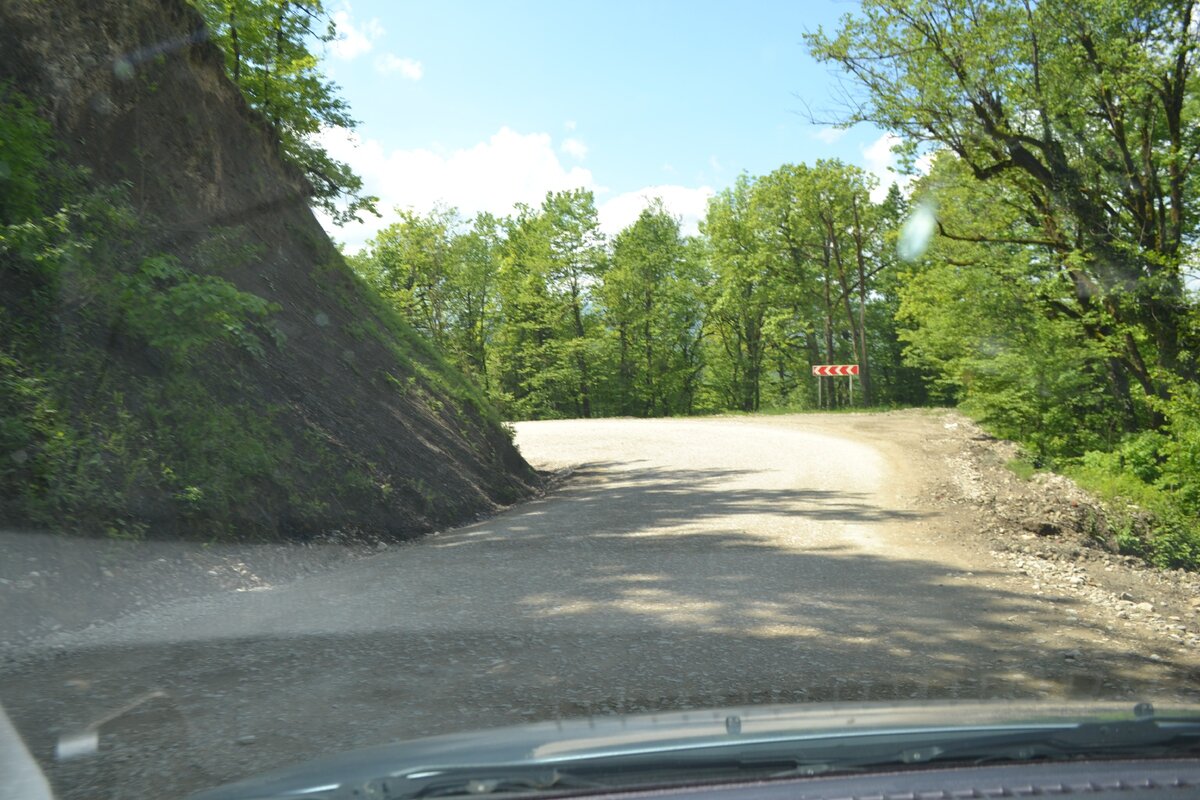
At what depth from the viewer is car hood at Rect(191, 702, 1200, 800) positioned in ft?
7.41

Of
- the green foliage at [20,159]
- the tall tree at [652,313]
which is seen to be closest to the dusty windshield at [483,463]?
the green foliage at [20,159]

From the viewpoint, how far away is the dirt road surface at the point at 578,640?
4.72m

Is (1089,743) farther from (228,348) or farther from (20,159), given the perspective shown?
(228,348)

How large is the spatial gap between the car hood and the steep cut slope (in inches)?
246

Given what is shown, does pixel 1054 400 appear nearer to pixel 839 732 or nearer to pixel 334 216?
pixel 334 216

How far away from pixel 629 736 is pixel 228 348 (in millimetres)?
10215

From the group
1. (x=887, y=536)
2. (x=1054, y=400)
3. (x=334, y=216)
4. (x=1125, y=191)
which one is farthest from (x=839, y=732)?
(x=1054, y=400)

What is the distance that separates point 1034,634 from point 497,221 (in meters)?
57.5

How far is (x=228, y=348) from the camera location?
1148cm

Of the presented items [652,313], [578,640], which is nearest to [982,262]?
[578,640]

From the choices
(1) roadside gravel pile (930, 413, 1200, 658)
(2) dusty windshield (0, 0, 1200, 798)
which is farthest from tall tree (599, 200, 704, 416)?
(1) roadside gravel pile (930, 413, 1200, 658)

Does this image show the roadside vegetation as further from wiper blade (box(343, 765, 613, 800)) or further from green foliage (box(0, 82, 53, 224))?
wiper blade (box(343, 765, 613, 800))

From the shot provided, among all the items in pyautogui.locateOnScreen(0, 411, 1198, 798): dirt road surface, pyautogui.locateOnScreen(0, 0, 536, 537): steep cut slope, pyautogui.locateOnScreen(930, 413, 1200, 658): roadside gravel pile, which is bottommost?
pyautogui.locateOnScreen(930, 413, 1200, 658): roadside gravel pile

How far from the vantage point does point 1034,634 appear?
21.8ft
